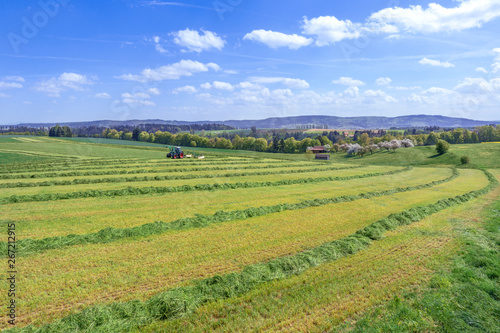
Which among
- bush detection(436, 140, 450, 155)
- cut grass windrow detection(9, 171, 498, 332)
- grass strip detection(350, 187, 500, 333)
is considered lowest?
grass strip detection(350, 187, 500, 333)

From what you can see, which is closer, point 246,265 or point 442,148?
point 246,265

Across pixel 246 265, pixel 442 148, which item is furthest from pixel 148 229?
pixel 442 148

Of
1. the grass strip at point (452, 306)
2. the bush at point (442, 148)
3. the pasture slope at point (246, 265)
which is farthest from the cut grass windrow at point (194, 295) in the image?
the bush at point (442, 148)

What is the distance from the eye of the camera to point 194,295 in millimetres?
9539

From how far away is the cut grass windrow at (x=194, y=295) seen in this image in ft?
26.1

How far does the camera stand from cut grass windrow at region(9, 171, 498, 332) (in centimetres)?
797

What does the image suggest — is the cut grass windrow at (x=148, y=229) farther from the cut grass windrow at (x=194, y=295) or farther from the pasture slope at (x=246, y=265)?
the cut grass windrow at (x=194, y=295)

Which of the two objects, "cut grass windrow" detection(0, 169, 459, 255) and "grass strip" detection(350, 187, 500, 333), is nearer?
"grass strip" detection(350, 187, 500, 333)

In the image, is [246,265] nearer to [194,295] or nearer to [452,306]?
[194,295]

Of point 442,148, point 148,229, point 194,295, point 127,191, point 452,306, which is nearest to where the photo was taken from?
point 452,306

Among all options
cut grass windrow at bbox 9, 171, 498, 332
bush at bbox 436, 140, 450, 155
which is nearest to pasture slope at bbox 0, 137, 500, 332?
cut grass windrow at bbox 9, 171, 498, 332

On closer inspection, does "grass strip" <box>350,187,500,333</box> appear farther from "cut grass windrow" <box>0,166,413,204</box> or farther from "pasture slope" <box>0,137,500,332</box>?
"cut grass windrow" <box>0,166,413,204</box>

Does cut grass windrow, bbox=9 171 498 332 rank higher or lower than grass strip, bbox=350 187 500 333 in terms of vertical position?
higher

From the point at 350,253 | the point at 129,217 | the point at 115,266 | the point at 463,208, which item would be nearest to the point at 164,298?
the point at 115,266
